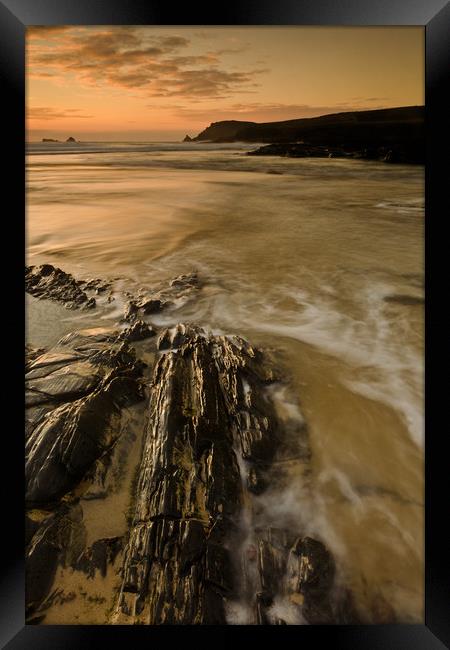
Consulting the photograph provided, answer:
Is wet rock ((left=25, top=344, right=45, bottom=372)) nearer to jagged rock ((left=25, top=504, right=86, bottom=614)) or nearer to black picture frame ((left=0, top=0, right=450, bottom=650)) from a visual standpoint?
black picture frame ((left=0, top=0, right=450, bottom=650))

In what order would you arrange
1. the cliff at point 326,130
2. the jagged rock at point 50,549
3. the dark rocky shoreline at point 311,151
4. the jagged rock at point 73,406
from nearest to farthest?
1. the jagged rock at point 50,549
2. the jagged rock at point 73,406
3. the cliff at point 326,130
4. the dark rocky shoreline at point 311,151

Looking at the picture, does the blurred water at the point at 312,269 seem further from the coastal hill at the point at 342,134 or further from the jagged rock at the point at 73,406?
the jagged rock at the point at 73,406

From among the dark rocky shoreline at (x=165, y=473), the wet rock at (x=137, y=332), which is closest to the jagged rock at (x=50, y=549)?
the dark rocky shoreline at (x=165, y=473)

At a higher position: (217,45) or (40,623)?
(217,45)

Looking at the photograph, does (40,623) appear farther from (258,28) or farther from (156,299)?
(258,28)

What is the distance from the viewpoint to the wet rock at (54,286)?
2.28 m

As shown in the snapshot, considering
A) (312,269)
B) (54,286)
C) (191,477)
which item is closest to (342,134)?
(312,269)

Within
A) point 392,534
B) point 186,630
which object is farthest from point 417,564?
point 186,630

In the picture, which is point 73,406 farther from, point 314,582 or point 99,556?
point 314,582

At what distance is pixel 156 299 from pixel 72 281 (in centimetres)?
52

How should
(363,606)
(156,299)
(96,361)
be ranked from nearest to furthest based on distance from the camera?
(363,606)
(96,361)
(156,299)

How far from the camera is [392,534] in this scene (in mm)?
1877

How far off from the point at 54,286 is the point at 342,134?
2063 mm

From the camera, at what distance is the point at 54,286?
233cm
